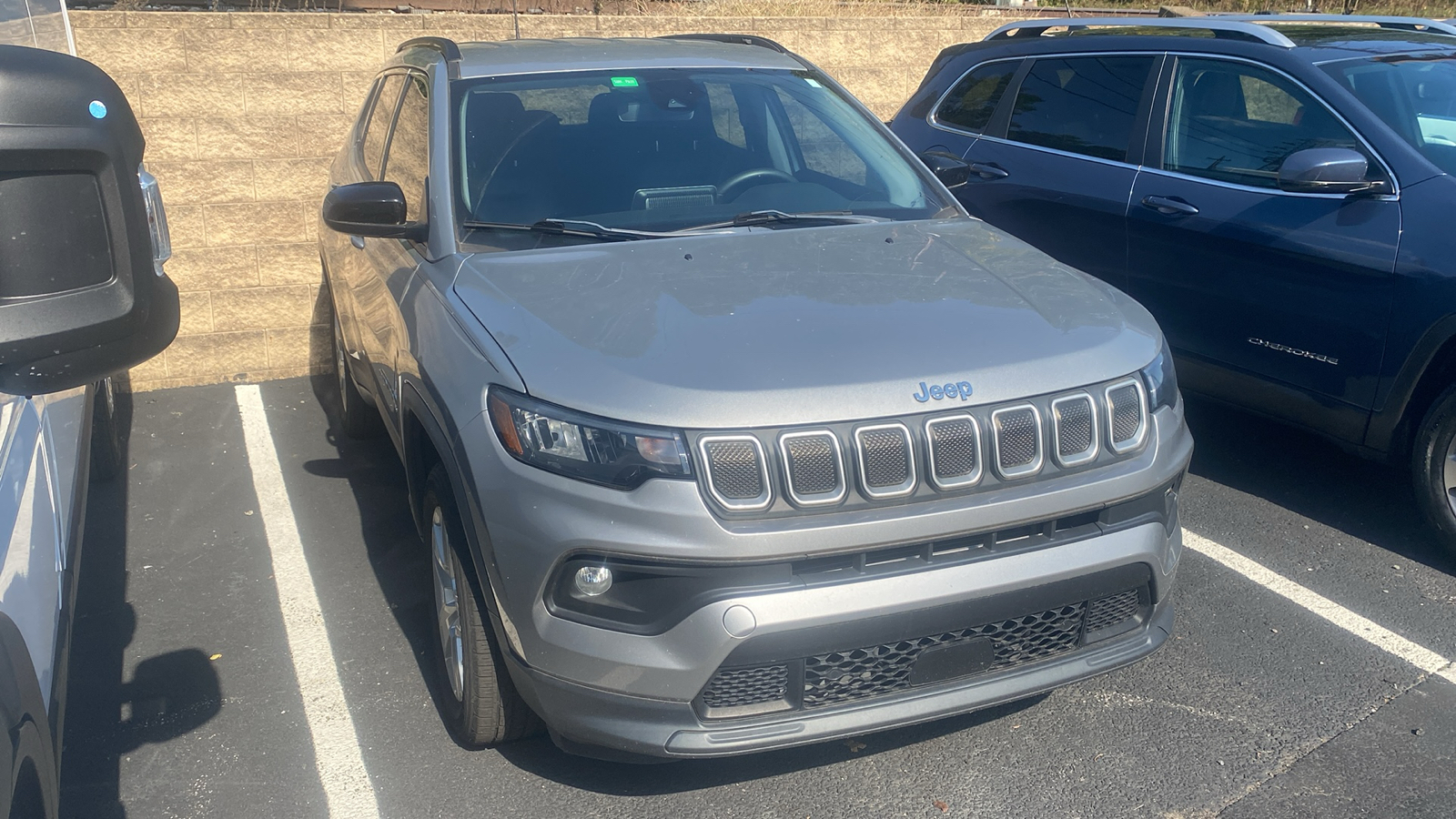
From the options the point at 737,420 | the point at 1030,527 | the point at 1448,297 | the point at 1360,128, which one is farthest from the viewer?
the point at 1360,128

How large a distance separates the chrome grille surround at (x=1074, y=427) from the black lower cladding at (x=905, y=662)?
13.1 inches

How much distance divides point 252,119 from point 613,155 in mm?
3376

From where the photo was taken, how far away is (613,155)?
153 inches

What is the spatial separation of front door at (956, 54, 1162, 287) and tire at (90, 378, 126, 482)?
13.1 ft

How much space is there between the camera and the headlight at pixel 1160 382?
9.75ft

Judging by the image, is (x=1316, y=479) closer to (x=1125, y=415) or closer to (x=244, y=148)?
(x=1125, y=415)

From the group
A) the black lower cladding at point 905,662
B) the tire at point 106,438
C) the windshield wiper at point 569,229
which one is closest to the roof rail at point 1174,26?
the windshield wiper at point 569,229

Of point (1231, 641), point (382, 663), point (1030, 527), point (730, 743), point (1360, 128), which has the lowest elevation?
point (382, 663)

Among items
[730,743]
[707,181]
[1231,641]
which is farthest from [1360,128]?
[730,743]

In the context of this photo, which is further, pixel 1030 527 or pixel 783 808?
pixel 783 808

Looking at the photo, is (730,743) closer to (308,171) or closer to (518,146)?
(518,146)

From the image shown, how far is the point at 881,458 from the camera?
2602 mm

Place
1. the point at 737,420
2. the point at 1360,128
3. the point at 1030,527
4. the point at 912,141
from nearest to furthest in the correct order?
1. the point at 737,420
2. the point at 1030,527
3. the point at 1360,128
4. the point at 912,141

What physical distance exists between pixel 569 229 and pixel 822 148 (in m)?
1.09
